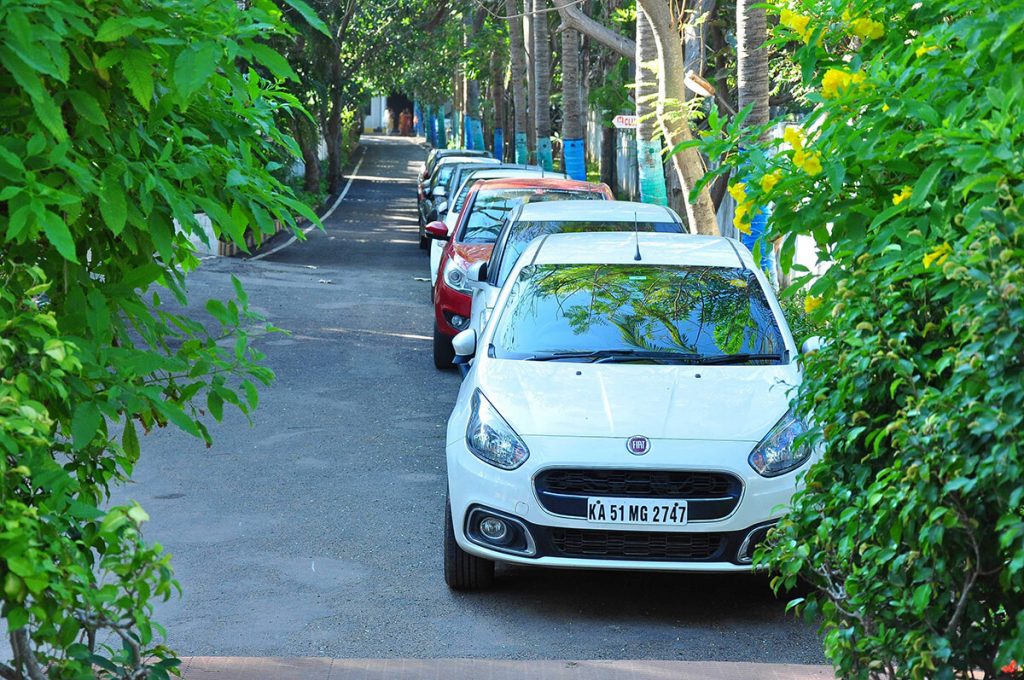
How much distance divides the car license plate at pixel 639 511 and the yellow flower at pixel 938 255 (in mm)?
2999

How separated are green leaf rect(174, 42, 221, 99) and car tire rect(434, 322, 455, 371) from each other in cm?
1025

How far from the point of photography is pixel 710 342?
743 cm

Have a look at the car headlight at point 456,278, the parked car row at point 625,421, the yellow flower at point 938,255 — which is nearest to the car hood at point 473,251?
the car headlight at point 456,278

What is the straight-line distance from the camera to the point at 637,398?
6820mm

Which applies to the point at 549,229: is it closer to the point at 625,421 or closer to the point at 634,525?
the point at 625,421

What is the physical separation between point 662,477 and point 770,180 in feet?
7.55

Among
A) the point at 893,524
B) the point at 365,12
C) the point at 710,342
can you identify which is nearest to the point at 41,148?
the point at 893,524

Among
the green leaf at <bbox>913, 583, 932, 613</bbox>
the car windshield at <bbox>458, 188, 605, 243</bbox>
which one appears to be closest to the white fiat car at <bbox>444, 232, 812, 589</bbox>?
the green leaf at <bbox>913, 583, 932, 613</bbox>

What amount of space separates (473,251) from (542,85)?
20.3 meters

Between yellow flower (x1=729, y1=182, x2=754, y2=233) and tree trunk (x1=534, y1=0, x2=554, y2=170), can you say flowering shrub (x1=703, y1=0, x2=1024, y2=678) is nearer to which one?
yellow flower (x1=729, y1=182, x2=754, y2=233)

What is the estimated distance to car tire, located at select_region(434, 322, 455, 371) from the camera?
44.8 ft

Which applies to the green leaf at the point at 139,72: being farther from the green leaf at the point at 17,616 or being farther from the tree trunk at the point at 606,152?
the tree trunk at the point at 606,152

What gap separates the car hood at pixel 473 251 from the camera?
45.2 ft

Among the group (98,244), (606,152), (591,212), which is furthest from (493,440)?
(606,152)
